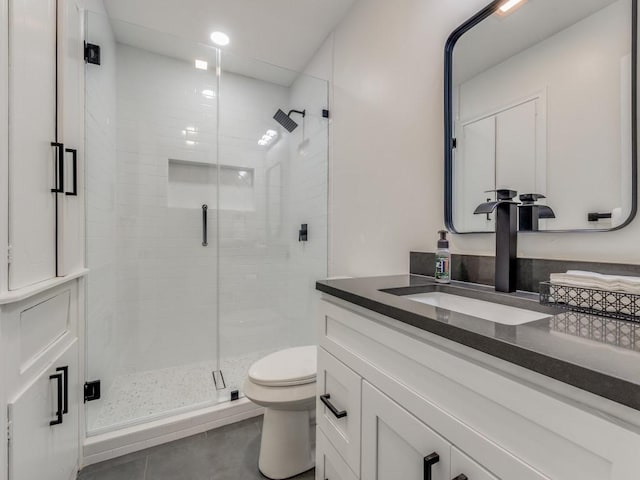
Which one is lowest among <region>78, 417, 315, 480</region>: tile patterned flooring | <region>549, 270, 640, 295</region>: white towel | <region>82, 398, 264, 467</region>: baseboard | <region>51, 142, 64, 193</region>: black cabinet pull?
<region>78, 417, 315, 480</region>: tile patterned flooring

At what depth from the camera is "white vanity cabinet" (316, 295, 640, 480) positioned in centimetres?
39

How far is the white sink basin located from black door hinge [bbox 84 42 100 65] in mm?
2074

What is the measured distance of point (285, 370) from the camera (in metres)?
1.41

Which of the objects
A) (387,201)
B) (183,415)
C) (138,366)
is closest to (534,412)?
(387,201)

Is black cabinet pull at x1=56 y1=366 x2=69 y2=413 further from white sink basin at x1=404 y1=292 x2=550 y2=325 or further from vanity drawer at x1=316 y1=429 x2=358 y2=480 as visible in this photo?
white sink basin at x1=404 y1=292 x2=550 y2=325

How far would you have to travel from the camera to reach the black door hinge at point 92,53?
1635 millimetres

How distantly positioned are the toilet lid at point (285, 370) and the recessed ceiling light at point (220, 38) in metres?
2.27

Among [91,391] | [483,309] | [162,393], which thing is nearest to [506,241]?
[483,309]

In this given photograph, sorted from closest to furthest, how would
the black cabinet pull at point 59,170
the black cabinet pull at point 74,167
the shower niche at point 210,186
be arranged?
the black cabinet pull at point 59,170 → the black cabinet pull at point 74,167 → the shower niche at point 210,186

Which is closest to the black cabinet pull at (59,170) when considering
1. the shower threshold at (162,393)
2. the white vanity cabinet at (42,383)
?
the white vanity cabinet at (42,383)

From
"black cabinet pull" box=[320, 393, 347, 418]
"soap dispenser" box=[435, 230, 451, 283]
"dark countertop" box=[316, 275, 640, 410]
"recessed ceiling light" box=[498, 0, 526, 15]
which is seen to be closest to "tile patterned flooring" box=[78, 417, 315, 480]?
"black cabinet pull" box=[320, 393, 347, 418]

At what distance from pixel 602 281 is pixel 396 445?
597 millimetres

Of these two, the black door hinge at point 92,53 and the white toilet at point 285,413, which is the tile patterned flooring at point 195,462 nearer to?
the white toilet at point 285,413

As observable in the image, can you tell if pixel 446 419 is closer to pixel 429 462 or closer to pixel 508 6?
pixel 429 462
